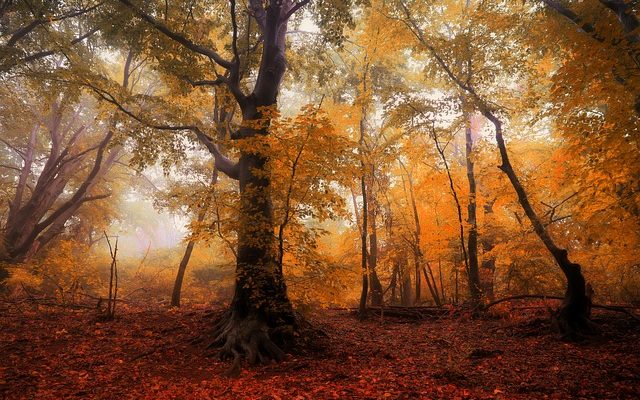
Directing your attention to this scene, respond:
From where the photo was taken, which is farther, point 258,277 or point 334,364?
point 258,277

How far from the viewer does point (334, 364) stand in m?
5.67

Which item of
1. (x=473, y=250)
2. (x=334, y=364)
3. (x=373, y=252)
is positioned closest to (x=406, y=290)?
(x=373, y=252)

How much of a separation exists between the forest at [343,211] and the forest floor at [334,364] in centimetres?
4

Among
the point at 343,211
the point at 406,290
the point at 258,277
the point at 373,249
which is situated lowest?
the point at 406,290

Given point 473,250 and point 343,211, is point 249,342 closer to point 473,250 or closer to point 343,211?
point 343,211

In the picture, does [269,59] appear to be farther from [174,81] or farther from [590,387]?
[590,387]

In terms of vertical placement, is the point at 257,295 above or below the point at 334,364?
above

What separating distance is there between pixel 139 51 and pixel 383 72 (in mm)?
7831

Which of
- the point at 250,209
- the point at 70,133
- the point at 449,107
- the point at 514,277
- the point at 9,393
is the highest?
the point at 70,133

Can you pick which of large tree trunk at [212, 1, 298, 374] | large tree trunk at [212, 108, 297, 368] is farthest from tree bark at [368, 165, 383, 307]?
large tree trunk at [212, 108, 297, 368]

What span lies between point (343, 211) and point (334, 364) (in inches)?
103

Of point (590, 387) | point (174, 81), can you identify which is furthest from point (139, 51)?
point (590, 387)

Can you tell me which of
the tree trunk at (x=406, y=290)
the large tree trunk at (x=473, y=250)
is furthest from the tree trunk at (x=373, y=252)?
the large tree trunk at (x=473, y=250)

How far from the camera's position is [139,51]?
8.08 meters
